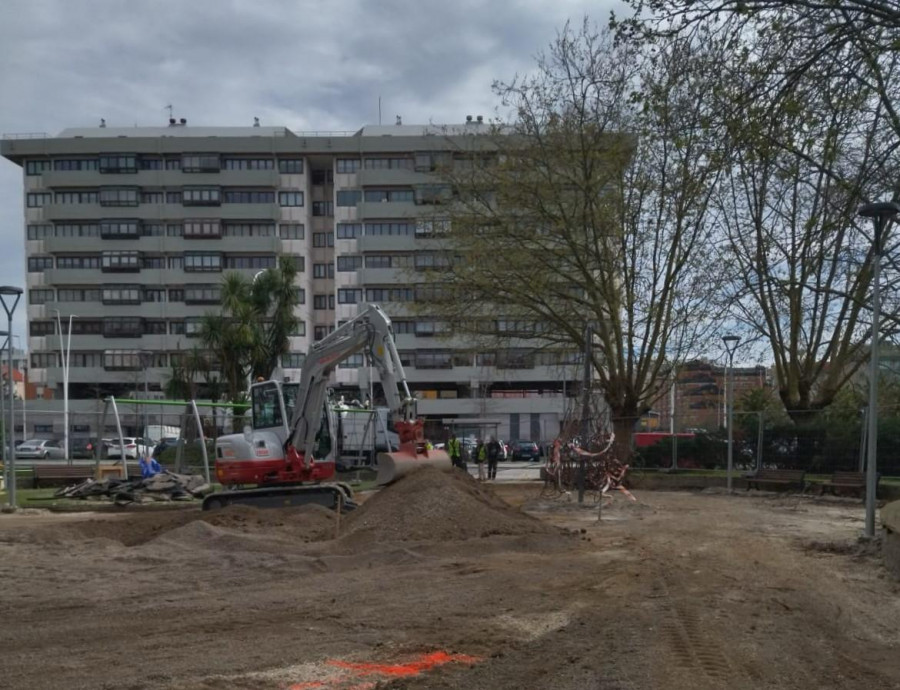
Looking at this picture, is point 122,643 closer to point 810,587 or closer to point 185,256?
point 810,587

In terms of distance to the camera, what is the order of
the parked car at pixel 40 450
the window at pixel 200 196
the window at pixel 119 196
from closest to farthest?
the parked car at pixel 40 450
the window at pixel 200 196
the window at pixel 119 196

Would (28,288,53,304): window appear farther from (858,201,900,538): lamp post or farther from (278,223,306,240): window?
(858,201,900,538): lamp post

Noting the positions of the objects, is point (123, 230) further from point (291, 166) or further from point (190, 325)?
point (291, 166)

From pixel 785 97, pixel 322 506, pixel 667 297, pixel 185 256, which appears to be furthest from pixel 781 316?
pixel 185 256

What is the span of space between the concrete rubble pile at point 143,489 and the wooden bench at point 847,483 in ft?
55.4

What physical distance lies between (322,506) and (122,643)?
33.7 ft

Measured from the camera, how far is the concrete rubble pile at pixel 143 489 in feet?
76.7

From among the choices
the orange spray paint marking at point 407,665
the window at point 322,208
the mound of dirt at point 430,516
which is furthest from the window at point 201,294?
→ the orange spray paint marking at point 407,665

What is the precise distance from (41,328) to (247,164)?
67.2 ft

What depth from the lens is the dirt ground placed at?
21.9ft

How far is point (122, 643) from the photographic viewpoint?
25.2 feet

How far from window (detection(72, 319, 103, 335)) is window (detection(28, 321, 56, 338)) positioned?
6.12 ft

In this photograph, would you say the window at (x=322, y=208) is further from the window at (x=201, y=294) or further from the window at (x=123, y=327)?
the window at (x=123, y=327)

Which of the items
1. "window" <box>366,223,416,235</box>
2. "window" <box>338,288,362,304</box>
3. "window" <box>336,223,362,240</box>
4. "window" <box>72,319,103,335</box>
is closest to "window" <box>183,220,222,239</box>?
"window" <box>336,223,362,240</box>
